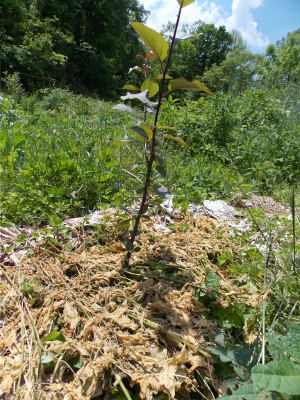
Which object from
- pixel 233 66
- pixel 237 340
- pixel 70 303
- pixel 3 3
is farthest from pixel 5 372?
pixel 233 66

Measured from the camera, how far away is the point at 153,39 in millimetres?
990

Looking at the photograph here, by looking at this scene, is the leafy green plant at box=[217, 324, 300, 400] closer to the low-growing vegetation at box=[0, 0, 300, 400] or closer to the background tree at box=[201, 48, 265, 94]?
the low-growing vegetation at box=[0, 0, 300, 400]

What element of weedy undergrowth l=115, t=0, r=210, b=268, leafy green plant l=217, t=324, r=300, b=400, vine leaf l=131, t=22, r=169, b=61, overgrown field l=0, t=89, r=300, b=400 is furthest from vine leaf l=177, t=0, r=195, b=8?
leafy green plant l=217, t=324, r=300, b=400

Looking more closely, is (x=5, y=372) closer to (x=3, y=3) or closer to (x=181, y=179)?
(x=181, y=179)

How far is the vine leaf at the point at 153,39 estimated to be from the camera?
38.2 inches

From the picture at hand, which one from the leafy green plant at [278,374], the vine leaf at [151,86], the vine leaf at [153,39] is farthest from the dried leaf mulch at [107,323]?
the vine leaf at [153,39]

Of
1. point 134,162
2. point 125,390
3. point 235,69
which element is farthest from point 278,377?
point 235,69

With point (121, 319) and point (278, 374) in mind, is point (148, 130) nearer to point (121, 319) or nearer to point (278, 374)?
point (121, 319)

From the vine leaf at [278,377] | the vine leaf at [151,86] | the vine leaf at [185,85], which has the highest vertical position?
the vine leaf at [185,85]

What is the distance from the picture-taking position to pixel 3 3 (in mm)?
13719

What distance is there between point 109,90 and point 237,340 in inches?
989

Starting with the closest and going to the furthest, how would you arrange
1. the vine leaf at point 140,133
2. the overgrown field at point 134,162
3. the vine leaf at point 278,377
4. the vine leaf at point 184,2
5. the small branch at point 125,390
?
the vine leaf at point 278,377 < the small branch at point 125,390 < the vine leaf at point 184,2 < the vine leaf at point 140,133 < the overgrown field at point 134,162

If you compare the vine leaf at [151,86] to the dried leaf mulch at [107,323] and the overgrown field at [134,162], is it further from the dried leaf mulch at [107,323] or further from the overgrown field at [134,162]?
the dried leaf mulch at [107,323]

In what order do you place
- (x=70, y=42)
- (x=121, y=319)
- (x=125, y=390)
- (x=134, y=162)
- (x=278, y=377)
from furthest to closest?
(x=70, y=42) → (x=134, y=162) → (x=121, y=319) → (x=125, y=390) → (x=278, y=377)
